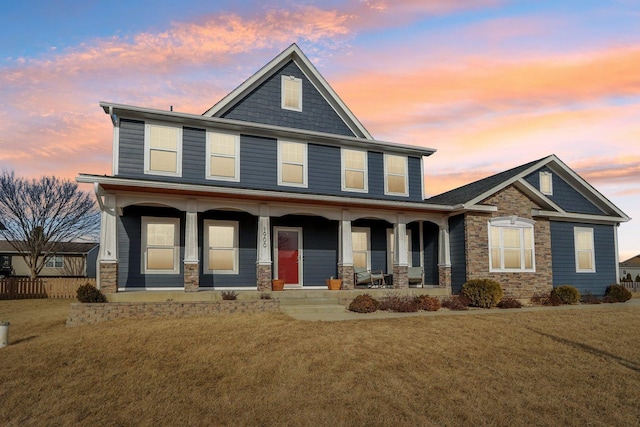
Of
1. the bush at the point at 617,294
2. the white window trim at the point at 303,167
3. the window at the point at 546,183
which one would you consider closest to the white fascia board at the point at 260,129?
the white window trim at the point at 303,167

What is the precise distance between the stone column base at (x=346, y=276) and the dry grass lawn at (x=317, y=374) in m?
4.85

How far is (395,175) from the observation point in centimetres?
2083

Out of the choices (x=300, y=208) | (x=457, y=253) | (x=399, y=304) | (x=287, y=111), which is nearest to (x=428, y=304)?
(x=399, y=304)

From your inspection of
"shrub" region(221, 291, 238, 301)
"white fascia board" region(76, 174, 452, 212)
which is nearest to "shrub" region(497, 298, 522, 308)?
"white fascia board" region(76, 174, 452, 212)

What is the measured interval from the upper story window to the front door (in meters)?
4.94

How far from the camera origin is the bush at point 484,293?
688 inches

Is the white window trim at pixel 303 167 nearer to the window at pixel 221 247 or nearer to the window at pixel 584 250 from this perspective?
the window at pixel 221 247

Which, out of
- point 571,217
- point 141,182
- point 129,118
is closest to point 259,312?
point 141,182

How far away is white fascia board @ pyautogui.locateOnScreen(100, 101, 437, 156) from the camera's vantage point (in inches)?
655

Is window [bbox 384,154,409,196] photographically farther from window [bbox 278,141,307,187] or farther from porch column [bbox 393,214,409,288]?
window [bbox 278,141,307,187]

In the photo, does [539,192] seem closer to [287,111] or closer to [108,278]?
[287,111]

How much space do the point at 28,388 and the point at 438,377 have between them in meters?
6.82

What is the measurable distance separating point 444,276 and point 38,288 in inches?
791

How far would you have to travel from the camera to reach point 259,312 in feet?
47.2
